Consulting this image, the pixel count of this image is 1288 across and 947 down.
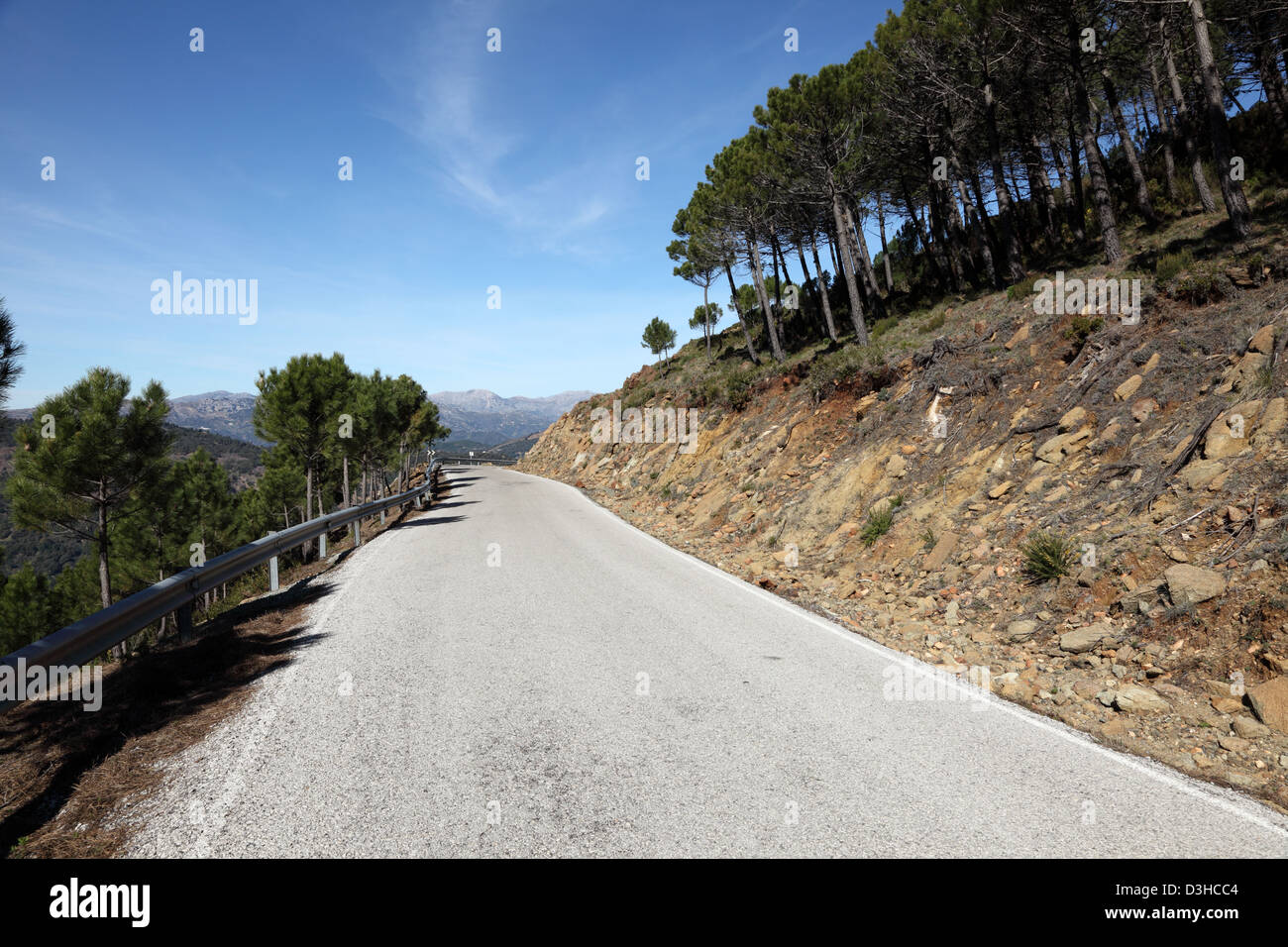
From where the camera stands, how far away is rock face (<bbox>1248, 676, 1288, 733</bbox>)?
4.32m

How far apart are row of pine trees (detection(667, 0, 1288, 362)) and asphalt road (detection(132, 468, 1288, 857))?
1474 cm

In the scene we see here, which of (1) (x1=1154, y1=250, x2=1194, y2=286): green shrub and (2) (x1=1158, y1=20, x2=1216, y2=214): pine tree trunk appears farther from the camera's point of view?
(2) (x1=1158, y1=20, x2=1216, y2=214): pine tree trunk

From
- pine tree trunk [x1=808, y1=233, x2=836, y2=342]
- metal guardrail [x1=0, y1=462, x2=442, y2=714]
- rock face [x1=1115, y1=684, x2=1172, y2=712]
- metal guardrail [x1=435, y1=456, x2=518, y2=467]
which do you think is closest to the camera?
metal guardrail [x1=0, y1=462, x2=442, y2=714]

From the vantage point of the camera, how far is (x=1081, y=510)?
756 cm

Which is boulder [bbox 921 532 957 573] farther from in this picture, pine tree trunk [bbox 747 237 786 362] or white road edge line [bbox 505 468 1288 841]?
pine tree trunk [bbox 747 237 786 362]

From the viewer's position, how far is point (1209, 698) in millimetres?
4750

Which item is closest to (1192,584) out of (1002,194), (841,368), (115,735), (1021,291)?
(115,735)

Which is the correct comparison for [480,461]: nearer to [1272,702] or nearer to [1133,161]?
[1133,161]

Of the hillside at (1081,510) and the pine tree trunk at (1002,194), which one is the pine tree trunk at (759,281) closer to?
the pine tree trunk at (1002,194)

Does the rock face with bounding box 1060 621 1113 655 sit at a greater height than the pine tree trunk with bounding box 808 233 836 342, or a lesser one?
lesser

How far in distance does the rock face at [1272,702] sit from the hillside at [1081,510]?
1cm

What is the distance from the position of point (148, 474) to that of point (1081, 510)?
28.9 m

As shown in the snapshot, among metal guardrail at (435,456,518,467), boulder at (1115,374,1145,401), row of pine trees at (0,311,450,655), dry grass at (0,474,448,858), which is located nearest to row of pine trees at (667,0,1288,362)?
boulder at (1115,374,1145,401)
